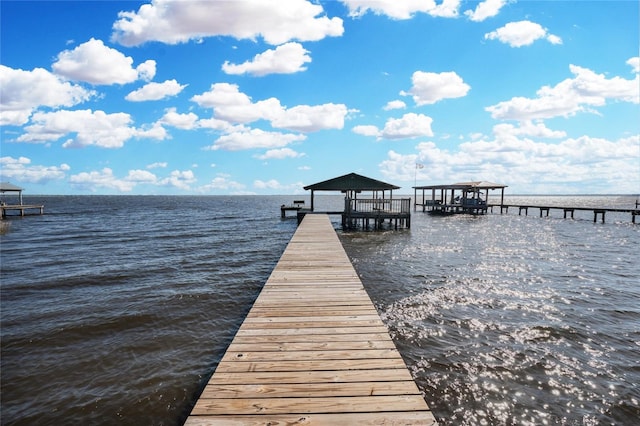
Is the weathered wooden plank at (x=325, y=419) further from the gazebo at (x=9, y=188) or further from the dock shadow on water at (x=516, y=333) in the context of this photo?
the gazebo at (x=9, y=188)

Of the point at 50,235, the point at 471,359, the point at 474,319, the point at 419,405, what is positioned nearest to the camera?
the point at 419,405

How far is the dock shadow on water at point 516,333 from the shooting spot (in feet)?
15.8

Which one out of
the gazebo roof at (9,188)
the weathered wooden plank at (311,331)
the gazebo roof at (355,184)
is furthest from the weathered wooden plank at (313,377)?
the gazebo roof at (9,188)

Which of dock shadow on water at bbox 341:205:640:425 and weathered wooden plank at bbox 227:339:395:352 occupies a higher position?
weathered wooden plank at bbox 227:339:395:352

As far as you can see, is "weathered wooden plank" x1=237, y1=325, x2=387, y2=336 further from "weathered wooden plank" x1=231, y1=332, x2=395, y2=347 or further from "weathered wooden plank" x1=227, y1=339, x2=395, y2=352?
"weathered wooden plank" x1=227, y1=339, x2=395, y2=352

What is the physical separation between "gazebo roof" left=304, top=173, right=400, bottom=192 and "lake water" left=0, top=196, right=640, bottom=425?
1152cm

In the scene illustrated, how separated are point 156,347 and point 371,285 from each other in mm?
6174

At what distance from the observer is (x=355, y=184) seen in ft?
86.6

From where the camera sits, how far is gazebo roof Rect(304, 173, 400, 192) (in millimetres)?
25986

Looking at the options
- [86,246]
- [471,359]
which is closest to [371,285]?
[471,359]

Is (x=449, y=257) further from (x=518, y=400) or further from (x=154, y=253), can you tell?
(x=154, y=253)

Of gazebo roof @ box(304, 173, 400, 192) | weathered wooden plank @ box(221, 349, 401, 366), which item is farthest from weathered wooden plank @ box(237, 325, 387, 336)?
gazebo roof @ box(304, 173, 400, 192)

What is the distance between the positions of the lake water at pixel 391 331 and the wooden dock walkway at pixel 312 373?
1.49 meters

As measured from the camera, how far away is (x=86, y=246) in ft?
61.2
